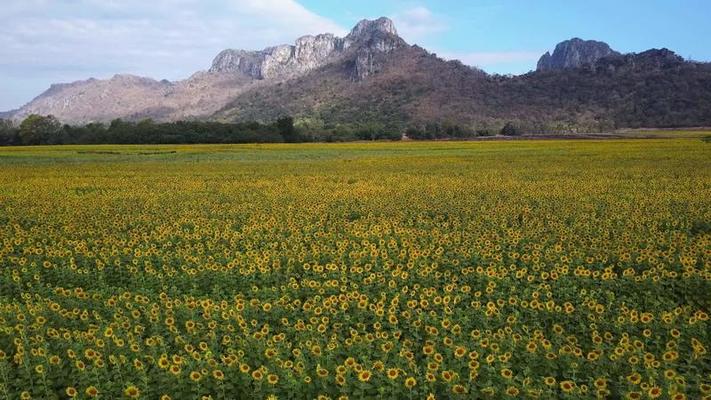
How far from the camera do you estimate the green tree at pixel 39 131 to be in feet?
258

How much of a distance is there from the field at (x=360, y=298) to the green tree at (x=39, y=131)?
69.6m

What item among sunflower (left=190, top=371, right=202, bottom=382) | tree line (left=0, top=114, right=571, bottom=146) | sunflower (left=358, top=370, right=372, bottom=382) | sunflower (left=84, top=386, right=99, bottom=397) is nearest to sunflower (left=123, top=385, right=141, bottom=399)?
sunflower (left=84, top=386, right=99, bottom=397)

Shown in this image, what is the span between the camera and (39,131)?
8038cm

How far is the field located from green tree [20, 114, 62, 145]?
69614 millimetres

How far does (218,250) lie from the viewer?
10.6 m

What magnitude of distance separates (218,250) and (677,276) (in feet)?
24.9

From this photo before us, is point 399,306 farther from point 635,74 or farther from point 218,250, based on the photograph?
point 635,74

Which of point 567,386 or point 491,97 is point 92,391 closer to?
point 567,386

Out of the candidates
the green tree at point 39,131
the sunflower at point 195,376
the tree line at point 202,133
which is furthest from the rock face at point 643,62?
the sunflower at point 195,376

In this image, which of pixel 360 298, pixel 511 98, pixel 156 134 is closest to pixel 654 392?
pixel 360 298

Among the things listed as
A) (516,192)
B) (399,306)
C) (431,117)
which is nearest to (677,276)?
(399,306)

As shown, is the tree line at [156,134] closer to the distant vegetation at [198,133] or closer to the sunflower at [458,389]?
the distant vegetation at [198,133]

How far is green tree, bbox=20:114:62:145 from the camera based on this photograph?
258ft

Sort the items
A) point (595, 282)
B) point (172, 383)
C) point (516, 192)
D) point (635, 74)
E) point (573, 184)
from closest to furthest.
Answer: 1. point (172, 383)
2. point (595, 282)
3. point (516, 192)
4. point (573, 184)
5. point (635, 74)
